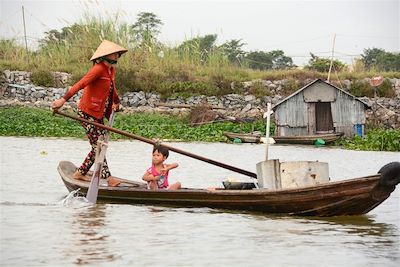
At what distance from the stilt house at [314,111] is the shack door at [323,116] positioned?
0.66 meters

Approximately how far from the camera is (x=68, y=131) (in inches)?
818

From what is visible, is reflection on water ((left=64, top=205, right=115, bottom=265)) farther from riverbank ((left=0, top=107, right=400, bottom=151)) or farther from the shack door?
the shack door

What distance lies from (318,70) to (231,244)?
2573cm

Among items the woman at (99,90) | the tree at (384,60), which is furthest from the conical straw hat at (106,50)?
the tree at (384,60)

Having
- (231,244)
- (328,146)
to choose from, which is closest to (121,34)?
(328,146)

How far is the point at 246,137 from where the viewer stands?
69.9 ft

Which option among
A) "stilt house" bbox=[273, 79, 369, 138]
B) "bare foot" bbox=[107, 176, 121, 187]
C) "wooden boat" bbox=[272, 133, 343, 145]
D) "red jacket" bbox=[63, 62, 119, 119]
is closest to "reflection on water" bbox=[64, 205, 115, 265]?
"bare foot" bbox=[107, 176, 121, 187]

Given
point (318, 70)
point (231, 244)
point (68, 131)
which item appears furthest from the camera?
point (318, 70)

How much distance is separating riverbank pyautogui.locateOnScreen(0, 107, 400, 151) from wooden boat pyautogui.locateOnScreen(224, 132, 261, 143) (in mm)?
206

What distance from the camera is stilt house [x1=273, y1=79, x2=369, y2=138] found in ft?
77.4

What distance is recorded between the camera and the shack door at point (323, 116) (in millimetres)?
24375

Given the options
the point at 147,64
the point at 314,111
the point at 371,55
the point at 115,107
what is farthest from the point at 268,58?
the point at 115,107

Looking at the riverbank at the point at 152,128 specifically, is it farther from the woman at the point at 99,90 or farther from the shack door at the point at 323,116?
the woman at the point at 99,90

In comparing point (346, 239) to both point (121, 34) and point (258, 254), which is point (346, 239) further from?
point (121, 34)
